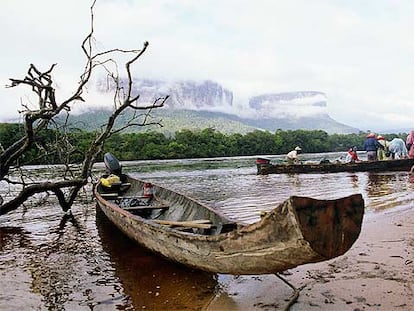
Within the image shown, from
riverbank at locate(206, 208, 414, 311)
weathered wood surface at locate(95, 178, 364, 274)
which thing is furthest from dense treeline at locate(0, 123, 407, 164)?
weathered wood surface at locate(95, 178, 364, 274)

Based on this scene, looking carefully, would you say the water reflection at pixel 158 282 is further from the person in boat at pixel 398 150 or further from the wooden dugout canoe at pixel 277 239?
the person in boat at pixel 398 150

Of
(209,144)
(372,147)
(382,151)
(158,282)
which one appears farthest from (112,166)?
(209,144)

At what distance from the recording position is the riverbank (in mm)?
5234

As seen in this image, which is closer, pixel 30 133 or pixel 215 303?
pixel 215 303

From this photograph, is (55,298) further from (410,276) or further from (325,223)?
(410,276)

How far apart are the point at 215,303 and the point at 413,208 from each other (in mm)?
7773

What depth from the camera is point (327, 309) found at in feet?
16.7

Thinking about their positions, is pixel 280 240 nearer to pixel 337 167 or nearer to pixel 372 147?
pixel 337 167

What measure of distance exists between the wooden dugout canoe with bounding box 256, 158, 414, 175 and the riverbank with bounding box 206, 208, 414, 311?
679 inches

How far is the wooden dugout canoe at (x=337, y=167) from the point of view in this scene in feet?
78.2

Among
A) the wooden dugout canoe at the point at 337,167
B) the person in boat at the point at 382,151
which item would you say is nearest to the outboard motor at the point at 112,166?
the wooden dugout canoe at the point at 337,167

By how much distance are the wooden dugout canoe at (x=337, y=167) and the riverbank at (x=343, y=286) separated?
56.6 feet

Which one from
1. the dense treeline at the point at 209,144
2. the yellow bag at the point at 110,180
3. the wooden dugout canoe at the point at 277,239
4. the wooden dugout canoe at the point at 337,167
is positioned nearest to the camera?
the wooden dugout canoe at the point at 277,239

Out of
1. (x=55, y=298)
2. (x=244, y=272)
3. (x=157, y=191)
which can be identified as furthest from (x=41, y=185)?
(x=244, y=272)
